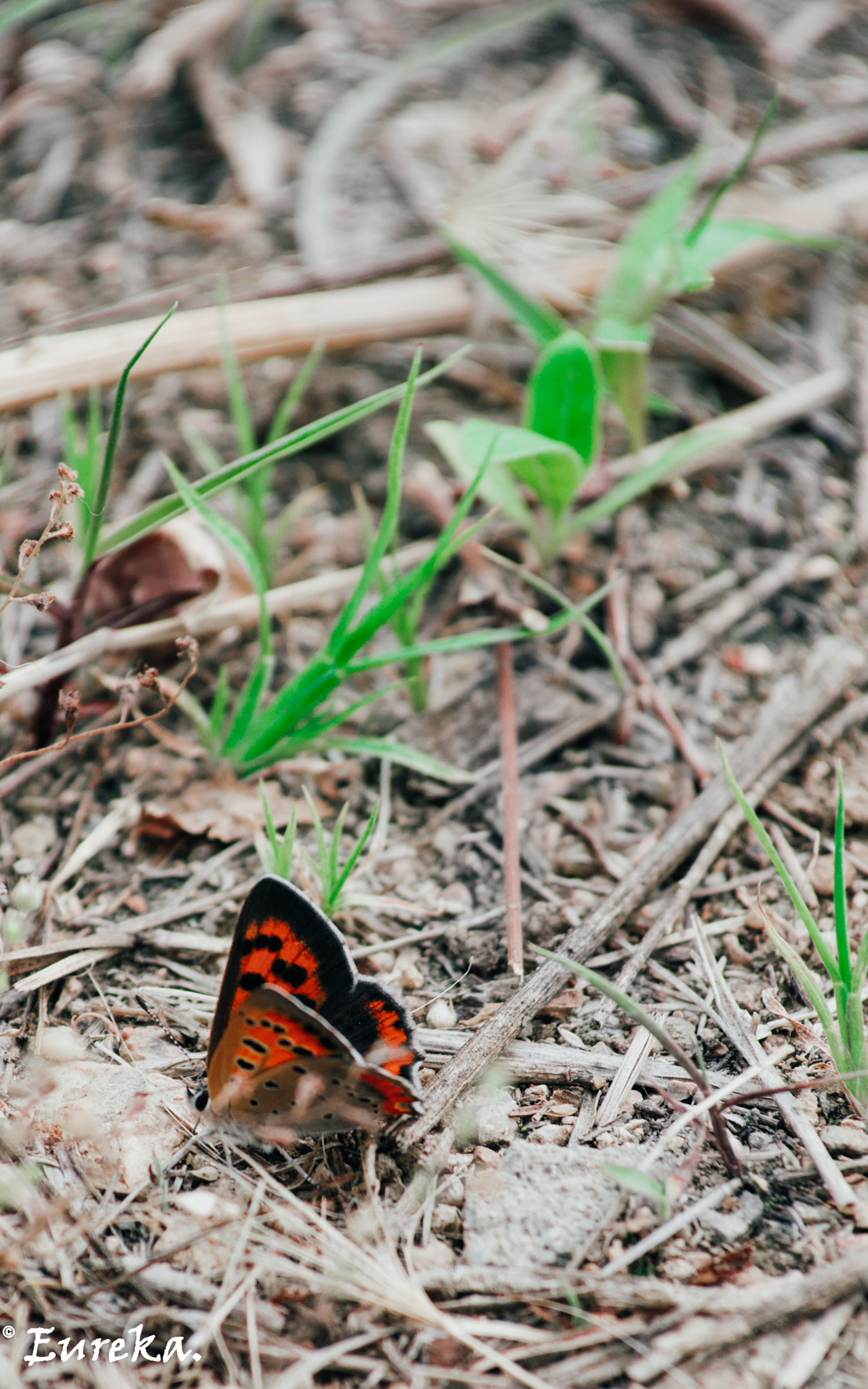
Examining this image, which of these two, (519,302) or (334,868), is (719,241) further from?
(334,868)

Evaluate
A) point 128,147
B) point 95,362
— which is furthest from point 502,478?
point 128,147

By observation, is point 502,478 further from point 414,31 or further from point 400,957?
point 414,31

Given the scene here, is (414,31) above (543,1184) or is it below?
above

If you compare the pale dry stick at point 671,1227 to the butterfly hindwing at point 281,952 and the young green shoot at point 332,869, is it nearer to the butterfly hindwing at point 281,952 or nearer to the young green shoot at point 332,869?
the butterfly hindwing at point 281,952

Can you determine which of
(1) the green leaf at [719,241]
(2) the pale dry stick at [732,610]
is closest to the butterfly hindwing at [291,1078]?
(2) the pale dry stick at [732,610]

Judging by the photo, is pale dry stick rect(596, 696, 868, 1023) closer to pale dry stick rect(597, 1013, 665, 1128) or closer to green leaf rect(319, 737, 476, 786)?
pale dry stick rect(597, 1013, 665, 1128)

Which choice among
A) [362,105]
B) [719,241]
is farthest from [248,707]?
[362,105]
